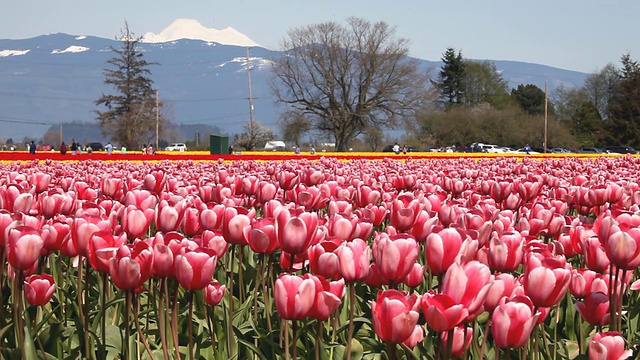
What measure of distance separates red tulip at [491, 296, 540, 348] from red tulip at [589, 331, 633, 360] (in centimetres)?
24

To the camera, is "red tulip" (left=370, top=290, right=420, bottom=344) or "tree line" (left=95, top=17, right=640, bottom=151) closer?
"red tulip" (left=370, top=290, right=420, bottom=344)

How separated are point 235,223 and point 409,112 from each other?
6835 centimetres

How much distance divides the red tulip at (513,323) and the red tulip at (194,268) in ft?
2.97

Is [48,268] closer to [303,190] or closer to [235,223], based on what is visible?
[303,190]

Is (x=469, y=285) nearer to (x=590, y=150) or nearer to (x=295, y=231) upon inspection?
(x=295, y=231)

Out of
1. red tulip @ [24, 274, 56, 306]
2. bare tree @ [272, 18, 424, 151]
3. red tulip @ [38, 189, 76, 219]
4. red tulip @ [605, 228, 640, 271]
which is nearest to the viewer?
red tulip @ [605, 228, 640, 271]

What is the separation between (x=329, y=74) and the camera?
72.1 meters

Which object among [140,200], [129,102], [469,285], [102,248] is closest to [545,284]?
[469,285]

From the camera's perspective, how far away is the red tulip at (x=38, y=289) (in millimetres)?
2770

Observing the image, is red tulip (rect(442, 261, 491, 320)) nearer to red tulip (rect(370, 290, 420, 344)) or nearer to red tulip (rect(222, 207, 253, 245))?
red tulip (rect(370, 290, 420, 344))

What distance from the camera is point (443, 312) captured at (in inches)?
71.9

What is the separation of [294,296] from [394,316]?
36cm

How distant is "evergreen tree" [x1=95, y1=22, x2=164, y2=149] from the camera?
291 ft

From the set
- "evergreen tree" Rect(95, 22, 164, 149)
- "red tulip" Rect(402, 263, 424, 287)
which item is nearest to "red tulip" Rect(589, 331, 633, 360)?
"red tulip" Rect(402, 263, 424, 287)
